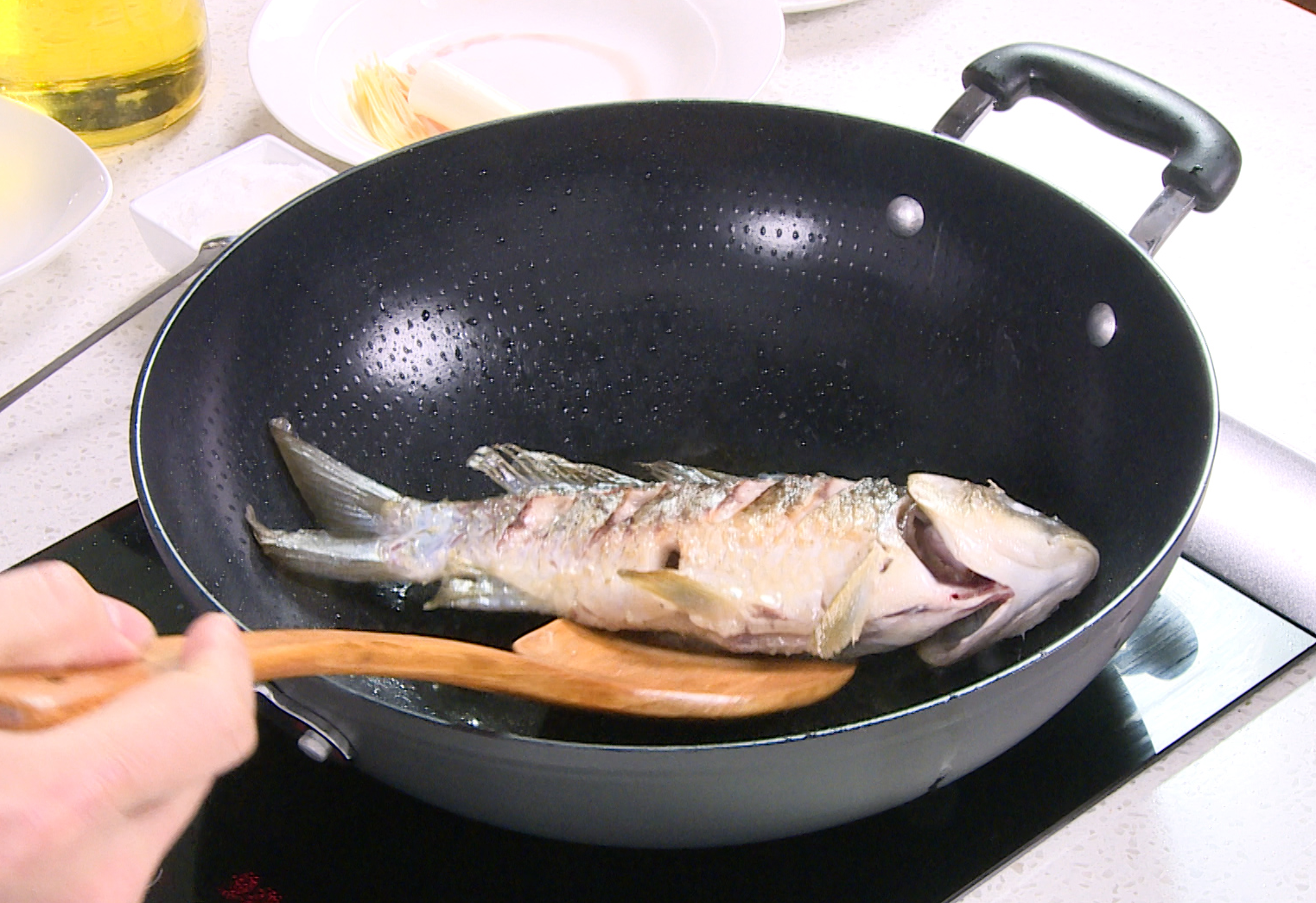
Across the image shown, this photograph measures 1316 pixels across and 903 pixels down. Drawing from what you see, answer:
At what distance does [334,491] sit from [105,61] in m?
0.62

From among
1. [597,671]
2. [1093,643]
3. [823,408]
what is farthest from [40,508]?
[1093,643]

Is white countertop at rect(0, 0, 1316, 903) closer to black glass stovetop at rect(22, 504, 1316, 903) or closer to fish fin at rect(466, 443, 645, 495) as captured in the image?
black glass stovetop at rect(22, 504, 1316, 903)

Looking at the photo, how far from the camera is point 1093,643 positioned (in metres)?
0.58

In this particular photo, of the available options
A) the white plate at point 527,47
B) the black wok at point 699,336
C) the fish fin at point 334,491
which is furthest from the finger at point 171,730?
the white plate at point 527,47

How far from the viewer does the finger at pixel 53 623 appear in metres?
0.41

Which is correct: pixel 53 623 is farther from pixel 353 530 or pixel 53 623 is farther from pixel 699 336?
pixel 699 336

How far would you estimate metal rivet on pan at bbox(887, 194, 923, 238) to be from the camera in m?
0.98

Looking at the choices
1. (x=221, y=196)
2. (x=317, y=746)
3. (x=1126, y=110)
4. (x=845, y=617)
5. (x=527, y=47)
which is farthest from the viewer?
(x=527, y=47)

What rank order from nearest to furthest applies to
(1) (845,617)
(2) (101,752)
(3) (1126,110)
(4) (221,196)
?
(2) (101,752), (1) (845,617), (3) (1126,110), (4) (221,196)

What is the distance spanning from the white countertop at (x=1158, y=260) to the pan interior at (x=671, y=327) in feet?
0.48

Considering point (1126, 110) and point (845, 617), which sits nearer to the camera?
point (845, 617)

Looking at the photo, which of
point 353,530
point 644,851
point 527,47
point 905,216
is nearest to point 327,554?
point 353,530

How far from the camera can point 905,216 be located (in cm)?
99

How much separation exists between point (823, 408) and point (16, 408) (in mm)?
699
